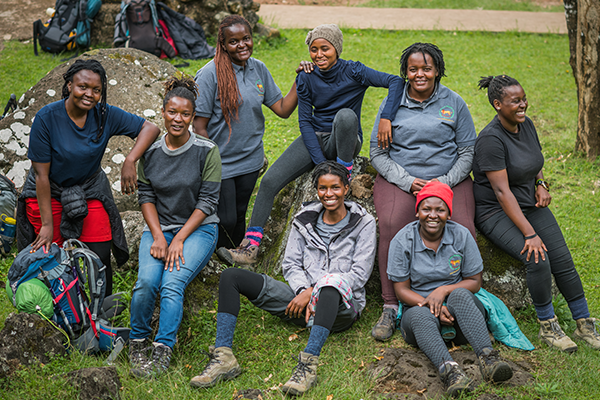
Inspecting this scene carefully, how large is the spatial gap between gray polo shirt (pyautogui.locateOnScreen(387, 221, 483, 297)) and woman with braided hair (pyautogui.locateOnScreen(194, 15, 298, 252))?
150 cm

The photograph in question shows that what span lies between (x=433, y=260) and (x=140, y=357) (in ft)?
6.69

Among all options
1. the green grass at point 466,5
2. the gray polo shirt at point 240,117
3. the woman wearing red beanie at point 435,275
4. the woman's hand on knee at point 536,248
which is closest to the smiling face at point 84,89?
the gray polo shirt at point 240,117

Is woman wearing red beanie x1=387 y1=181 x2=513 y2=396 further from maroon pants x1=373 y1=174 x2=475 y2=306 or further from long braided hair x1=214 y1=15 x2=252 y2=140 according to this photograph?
long braided hair x1=214 y1=15 x2=252 y2=140

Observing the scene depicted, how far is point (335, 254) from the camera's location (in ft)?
12.6

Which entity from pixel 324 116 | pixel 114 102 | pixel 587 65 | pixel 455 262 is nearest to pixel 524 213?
pixel 455 262

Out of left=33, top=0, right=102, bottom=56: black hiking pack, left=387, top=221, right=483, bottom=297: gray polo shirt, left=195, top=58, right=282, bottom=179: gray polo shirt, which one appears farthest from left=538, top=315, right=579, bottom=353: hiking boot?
left=33, top=0, right=102, bottom=56: black hiking pack

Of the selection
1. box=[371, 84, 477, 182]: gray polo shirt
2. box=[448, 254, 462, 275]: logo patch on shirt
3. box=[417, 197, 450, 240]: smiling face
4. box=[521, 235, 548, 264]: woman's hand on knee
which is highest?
box=[371, 84, 477, 182]: gray polo shirt

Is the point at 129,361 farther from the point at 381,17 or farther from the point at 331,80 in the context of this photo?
the point at 381,17

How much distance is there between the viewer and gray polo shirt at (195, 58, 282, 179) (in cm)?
438

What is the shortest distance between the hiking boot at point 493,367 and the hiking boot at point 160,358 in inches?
77.4

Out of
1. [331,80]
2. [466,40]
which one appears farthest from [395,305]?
[466,40]

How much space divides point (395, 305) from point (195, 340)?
4.85ft

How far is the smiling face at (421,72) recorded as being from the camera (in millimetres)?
3992

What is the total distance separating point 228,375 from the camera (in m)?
3.45
